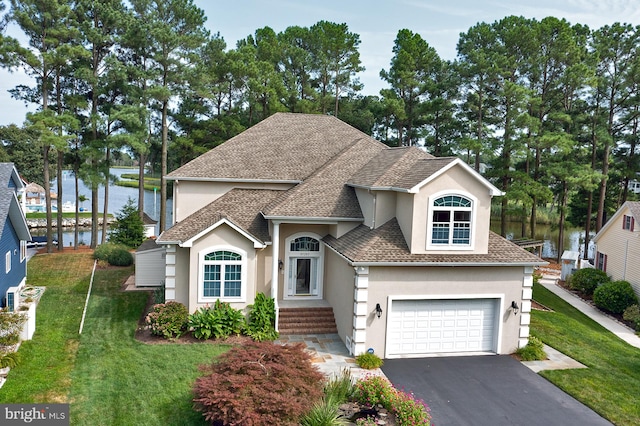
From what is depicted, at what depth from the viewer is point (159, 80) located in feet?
101

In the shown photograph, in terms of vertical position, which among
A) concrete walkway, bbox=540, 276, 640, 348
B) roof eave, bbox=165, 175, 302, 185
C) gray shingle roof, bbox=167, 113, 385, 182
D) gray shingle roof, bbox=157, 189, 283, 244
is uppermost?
gray shingle roof, bbox=167, 113, 385, 182

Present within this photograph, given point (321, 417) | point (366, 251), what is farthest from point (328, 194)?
point (321, 417)

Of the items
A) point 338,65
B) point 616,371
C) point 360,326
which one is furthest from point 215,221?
point 338,65

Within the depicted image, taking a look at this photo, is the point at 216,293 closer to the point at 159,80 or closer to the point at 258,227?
the point at 258,227

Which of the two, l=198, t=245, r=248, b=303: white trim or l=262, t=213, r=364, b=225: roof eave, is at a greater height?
l=262, t=213, r=364, b=225: roof eave

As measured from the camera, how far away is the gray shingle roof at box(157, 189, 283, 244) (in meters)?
16.1

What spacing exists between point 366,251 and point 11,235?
1386 centimetres

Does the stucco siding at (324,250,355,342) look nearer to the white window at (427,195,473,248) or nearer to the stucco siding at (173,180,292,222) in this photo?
the white window at (427,195,473,248)

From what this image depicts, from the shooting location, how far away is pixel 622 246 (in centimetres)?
2412

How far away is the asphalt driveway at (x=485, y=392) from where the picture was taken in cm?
1101

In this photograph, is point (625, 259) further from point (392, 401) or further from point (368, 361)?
point (392, 401)

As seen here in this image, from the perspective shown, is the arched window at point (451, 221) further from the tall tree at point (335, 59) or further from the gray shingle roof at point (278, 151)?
the tall tree at point (335, 59)

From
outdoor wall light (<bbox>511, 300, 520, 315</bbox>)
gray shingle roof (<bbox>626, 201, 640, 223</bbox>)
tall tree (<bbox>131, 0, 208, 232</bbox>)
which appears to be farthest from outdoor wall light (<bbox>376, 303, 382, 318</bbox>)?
tall tree (<bbox>131, 0, 208, 232</bbox>)

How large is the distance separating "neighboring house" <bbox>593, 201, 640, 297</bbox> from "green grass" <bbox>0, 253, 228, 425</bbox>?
2043 cm
